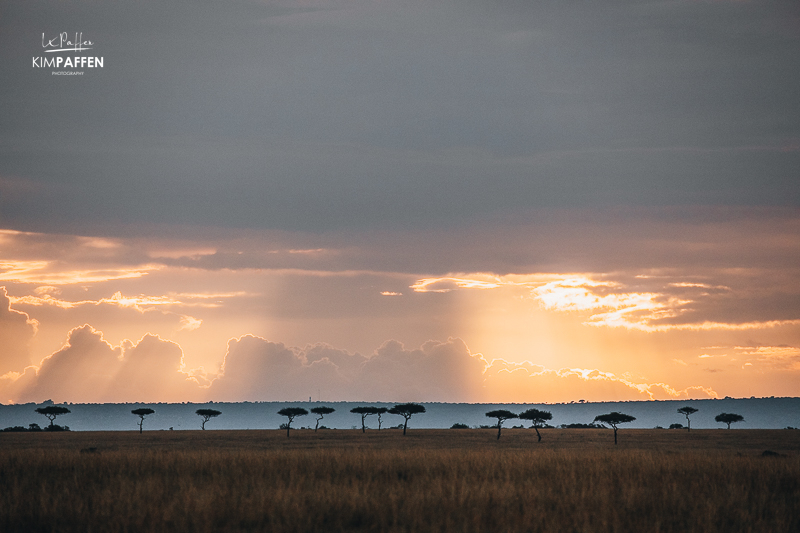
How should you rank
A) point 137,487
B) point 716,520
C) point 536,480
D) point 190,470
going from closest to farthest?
point 716,520, point 137,487, point 536,480, point 190,470

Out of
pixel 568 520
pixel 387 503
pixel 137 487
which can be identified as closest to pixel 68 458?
pixel 137 487

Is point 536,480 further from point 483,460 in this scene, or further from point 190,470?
point 190,470

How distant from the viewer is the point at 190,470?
22.8m

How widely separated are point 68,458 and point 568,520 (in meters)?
19.2

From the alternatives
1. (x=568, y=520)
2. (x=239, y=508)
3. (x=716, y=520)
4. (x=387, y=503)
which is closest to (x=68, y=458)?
(x=239, y=508)

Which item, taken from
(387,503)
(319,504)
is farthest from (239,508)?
(387,503)

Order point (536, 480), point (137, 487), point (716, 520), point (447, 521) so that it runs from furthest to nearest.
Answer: point (536, 480) < point (137, 487) < point (716, 520) < point (447, 521)

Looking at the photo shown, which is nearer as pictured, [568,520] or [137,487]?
[568,520]

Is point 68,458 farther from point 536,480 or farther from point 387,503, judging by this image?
point 536,480

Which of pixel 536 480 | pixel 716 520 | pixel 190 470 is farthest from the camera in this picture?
pixel 190 470

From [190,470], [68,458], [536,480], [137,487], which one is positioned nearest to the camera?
[137,487]

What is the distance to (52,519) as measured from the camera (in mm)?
15148

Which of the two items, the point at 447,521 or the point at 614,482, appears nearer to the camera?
the point at 447,521

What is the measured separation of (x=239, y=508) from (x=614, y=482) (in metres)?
11.6
